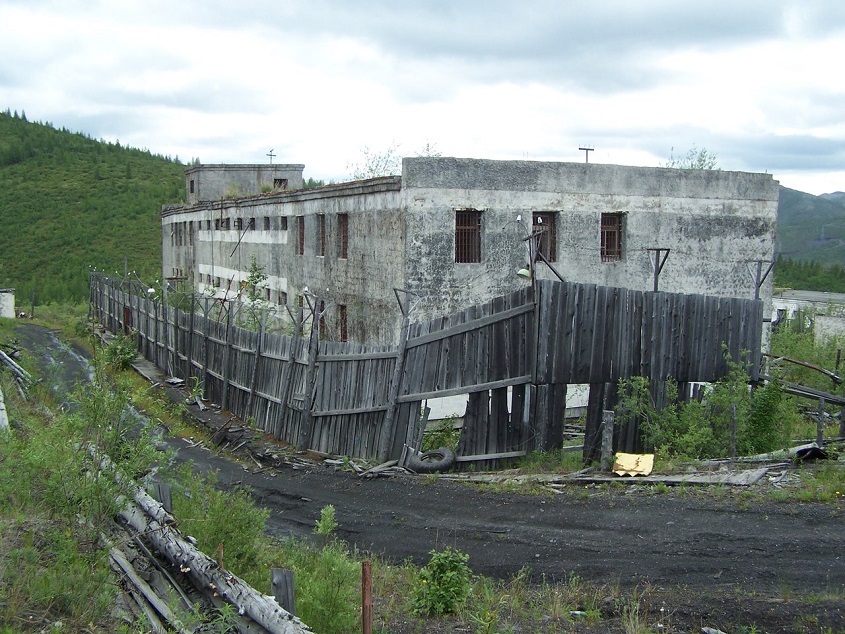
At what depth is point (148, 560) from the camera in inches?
263

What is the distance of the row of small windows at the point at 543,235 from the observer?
16484 millimetres

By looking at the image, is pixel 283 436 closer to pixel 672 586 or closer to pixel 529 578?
pixel 529 578

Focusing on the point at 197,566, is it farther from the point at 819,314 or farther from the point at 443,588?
the point at 819,314

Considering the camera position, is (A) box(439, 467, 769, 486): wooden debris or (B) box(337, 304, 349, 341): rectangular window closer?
(A) box(439, 467, 769, 486): wooden debris

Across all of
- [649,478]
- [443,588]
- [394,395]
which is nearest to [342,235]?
[394,395]

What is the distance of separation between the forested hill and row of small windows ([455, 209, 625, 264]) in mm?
32019

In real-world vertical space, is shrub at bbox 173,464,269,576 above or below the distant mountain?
below

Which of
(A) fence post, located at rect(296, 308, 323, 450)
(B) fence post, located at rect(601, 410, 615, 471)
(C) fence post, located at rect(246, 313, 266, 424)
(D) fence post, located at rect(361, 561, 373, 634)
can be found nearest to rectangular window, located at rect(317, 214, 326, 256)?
(C) fence post, located at rect(246, 313, 266, 424)

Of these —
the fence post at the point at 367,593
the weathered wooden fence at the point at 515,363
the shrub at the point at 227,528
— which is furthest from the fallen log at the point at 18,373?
the fence post at the point at 367,593

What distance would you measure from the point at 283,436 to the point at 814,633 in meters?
11.0

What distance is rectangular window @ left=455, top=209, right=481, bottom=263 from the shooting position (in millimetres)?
16469

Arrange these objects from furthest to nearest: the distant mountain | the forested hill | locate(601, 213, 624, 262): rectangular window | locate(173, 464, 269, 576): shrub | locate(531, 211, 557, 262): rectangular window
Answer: the distant mountain < the forested hill < locate(601, 213, 624, 262): rectangular window < locate(531, 211, 557, 262): rectangular window < locate(173, 464, 269, 576): shrub

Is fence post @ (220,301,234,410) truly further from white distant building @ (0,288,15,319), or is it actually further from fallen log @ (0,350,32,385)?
white distant building @ (0,288,15,319)

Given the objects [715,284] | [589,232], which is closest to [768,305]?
[715,284]
